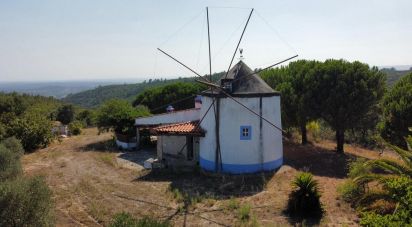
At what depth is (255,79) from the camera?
2145 cm

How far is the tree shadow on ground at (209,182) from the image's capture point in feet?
57.6

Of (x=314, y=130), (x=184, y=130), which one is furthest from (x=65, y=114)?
(x=184, y=130)

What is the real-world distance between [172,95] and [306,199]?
28546 mm

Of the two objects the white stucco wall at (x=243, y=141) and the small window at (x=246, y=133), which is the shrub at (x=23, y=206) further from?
the small window at (x=246, y=133)

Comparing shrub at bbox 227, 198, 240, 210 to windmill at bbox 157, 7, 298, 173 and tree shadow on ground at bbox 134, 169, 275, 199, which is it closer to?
tree shadow on ground at bbox 134, 169, 275, 199

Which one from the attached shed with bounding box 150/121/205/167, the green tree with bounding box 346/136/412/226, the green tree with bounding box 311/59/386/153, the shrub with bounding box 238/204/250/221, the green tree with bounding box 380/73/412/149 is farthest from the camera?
the green tree with bounding box 311/59/386/153

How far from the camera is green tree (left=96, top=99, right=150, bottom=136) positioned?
2922cm

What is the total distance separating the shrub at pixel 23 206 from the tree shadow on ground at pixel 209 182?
7.19 meters

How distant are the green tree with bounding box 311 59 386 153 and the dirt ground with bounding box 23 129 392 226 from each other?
2.78 metres

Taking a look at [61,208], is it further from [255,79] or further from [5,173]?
[255,79]

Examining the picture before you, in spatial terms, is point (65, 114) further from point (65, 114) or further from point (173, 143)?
point (173, 143)

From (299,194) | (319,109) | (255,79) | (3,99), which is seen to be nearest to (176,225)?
(299,194)

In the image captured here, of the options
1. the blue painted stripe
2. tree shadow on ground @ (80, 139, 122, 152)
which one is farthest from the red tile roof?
tree shadow on ground @ (80, 139, 122, 152)

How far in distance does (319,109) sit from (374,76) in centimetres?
438
